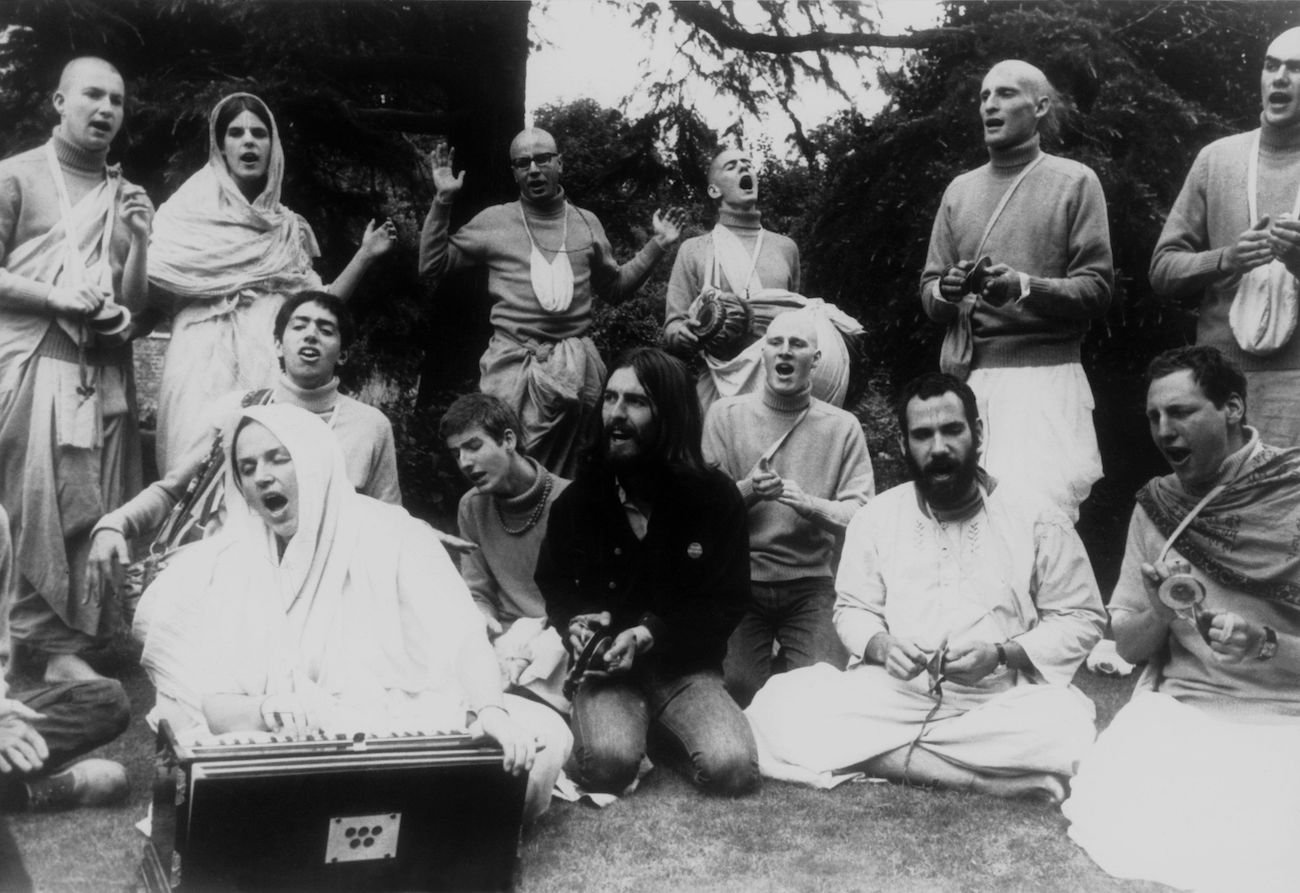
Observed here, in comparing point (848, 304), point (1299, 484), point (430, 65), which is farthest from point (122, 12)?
point (1299, 484)

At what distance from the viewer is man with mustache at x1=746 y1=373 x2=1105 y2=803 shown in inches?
202

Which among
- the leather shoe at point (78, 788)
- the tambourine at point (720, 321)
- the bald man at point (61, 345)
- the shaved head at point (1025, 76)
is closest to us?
the leather shoe at point (78, 788)

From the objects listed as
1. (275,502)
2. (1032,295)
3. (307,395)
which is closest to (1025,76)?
(1032,295)

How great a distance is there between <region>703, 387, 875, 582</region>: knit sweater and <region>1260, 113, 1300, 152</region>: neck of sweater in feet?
6.52

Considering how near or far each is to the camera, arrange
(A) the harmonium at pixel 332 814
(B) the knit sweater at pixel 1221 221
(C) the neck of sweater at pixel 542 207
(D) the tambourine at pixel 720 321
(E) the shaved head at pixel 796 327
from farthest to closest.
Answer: (C) the neck of sweater at pixel 542 207, (D) the tambourine at pixel 720 321, (E) the shaved head at pixel 796 327, (B) the knit sweater at pixel 1221 221, (A) the harmonium at pixel 332 814

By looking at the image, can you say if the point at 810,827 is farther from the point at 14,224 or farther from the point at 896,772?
the point at 14,224

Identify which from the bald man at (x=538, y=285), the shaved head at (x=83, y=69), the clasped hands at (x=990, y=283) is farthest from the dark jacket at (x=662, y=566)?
the shaved head at (x=83, y=69)

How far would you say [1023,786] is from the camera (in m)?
5.14

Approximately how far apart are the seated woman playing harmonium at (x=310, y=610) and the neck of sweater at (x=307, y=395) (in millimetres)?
1218

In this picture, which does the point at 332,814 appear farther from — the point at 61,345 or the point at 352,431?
the point at 61,345

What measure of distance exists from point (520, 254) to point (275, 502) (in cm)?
291

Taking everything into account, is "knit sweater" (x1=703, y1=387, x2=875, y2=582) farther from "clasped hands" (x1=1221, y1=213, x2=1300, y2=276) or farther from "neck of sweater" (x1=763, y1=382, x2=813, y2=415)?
"clasped hands" (x1=1221, y1=213, x2=1300, y2=276)

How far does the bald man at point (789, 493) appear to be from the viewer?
6324 millimetres

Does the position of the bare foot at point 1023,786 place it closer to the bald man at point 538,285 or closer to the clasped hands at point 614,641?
the clasped hands at point 614,641
